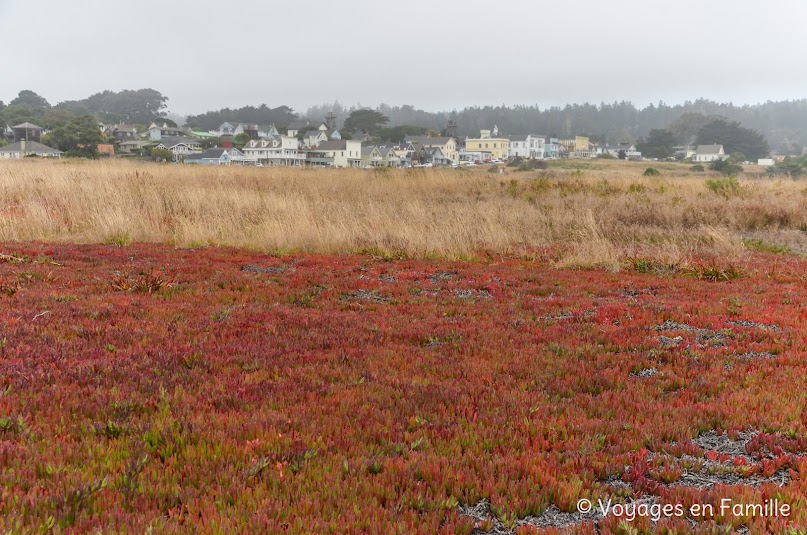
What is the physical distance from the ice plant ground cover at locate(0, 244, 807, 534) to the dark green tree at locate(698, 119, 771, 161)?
109127 mm

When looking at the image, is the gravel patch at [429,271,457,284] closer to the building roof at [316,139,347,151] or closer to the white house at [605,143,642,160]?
the building roof at [316,139,347,151]

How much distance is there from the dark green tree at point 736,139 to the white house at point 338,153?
221 feet

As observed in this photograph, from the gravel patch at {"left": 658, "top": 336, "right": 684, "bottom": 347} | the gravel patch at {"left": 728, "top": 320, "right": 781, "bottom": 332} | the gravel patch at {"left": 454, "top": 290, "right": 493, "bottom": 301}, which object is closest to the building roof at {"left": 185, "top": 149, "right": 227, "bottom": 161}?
the gravel patch at {"left": 454, "top": 290, "right": 493, "bottom": 301}

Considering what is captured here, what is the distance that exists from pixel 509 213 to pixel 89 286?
44.4 ft

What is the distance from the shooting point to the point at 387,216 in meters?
16.7

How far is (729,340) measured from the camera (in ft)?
21.0

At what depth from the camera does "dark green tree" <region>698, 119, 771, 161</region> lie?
98312 mm

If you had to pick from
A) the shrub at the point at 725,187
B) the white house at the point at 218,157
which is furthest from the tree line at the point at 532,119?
the shrub at the point at 725,187

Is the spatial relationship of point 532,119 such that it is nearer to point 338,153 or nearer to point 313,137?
point 313,137

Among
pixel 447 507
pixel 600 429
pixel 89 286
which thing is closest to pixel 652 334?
pixel 600 429

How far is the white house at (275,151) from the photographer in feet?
297

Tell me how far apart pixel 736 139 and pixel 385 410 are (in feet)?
383

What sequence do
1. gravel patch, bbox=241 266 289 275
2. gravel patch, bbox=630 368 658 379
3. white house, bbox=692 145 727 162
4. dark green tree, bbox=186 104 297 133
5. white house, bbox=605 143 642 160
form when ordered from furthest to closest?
1. dark green tree, bbox=186 104 297 133
2. white house, bbox=605 143 642 160
3. white house, bbox=692 145 727 162
4. gravel patch, bbox=241 266 289 275
5. gravel patch, bbox=630 368 658 379

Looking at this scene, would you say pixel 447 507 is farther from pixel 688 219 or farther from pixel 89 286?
pixel 688 219
